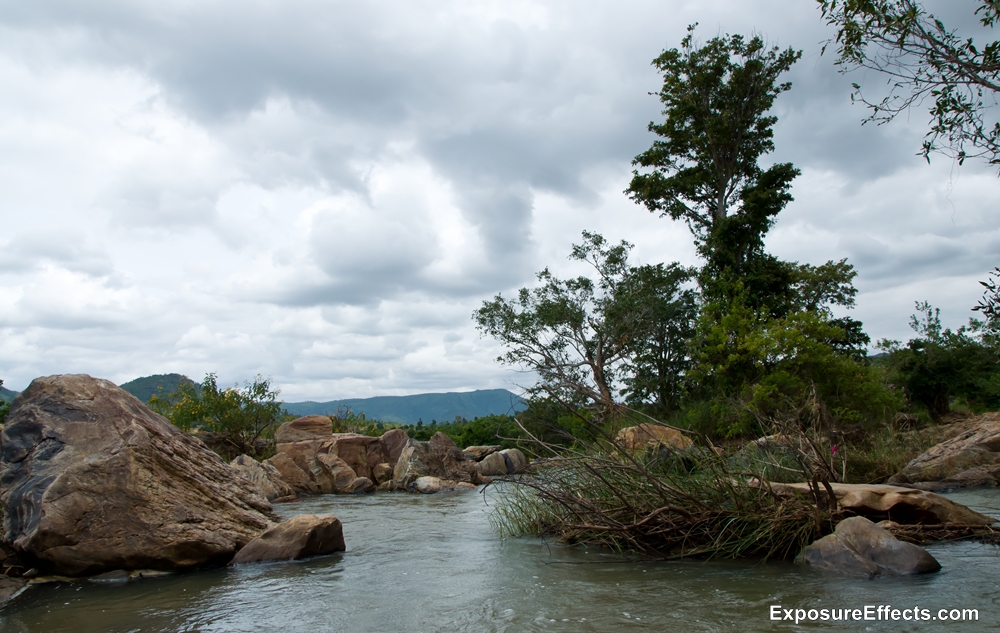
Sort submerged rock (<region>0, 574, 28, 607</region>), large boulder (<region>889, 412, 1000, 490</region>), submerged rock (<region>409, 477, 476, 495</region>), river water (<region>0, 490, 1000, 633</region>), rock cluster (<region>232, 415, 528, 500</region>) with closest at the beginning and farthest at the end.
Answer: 1. river water (<region>0, 490, 1000, 633</region>)
2. submerged rock (<region>0, 574, 28, 607</region>)
3. large boulder (<region>889, 412, 1000, 490</region>)
4. rock cluster (<region>232, 415, 528, 500</region>)
5. submerged rock (<region>409, 477, 476, 495</region>)

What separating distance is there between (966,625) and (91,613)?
6.96 meters

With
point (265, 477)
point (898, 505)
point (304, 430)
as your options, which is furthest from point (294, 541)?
point (304, 430)

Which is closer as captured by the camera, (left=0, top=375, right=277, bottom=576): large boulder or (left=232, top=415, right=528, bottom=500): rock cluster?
(left=0, top=375, right=277, bottom=576): large boulder

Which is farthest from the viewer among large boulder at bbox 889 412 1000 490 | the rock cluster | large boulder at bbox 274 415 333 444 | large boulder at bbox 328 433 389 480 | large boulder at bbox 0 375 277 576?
large boulder at bbox 274 415 333 444

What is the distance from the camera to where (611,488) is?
23.9ft

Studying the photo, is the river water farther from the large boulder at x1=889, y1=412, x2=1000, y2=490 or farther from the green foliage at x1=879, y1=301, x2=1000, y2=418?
the green foliage at x1=879, y1=301, x2=1000, y2=418

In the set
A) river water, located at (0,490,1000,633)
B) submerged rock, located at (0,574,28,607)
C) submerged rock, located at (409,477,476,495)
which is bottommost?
submerged rock, located at (409,477,476,495)

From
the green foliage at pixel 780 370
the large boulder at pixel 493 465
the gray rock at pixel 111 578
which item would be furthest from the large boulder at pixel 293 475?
the green foliage at pixel 780 370

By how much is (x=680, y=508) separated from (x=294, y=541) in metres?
4.63

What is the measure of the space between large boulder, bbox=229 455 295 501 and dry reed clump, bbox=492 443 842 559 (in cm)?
1069

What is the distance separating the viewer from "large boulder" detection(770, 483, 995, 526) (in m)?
7.38

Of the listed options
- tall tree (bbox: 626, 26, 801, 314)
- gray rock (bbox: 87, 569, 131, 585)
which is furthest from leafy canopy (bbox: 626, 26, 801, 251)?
gray rock (bbox: 87, 569, 131, 585)

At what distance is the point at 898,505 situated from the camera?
7.56m

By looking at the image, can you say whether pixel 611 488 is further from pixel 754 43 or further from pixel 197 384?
pixel 754 43
